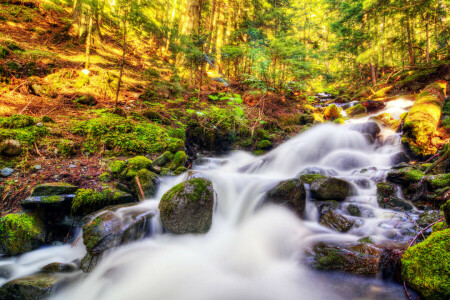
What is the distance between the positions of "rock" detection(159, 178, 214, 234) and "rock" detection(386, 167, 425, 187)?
185 inches

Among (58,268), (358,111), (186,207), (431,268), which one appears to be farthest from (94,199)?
(358,111)

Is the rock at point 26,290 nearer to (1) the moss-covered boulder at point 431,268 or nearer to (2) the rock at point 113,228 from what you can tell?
(2) the rock at point 113,228

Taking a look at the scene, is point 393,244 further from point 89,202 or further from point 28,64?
point 28,64

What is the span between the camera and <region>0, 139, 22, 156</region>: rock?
3.57m

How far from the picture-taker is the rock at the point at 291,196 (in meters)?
4.15

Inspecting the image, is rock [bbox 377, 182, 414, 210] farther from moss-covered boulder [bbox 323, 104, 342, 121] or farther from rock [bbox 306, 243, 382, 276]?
moss-covered boulder [bbox 323, 104, 342, 121]

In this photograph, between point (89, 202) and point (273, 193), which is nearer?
point (89, 202)

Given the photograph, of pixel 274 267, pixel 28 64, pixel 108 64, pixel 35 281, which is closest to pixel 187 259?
pixel 274 267

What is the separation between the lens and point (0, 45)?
6410 millimetres

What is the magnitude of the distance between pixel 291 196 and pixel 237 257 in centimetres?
166

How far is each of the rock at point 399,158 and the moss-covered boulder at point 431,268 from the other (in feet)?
17.4

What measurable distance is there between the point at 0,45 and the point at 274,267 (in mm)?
10055

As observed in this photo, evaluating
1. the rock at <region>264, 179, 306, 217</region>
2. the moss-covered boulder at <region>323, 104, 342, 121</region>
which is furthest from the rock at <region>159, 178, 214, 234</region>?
the moss-covered boulder at <region>323, 104, 342, 121</region>

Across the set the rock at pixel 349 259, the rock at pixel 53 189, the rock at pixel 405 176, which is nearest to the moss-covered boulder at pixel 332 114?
the rock at pixel 405 176
